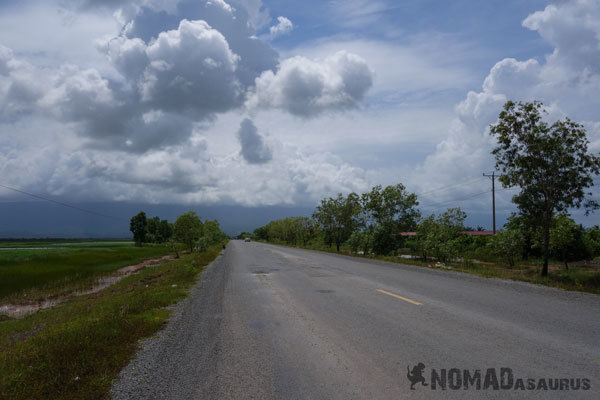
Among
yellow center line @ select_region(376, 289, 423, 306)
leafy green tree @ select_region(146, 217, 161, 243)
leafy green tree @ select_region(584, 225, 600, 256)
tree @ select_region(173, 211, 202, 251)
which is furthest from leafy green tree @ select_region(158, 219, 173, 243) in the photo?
yellow center line @ select_region(376, 289, 423, 306)

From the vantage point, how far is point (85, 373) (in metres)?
6.16

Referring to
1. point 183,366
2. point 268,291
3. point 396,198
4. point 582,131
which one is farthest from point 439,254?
point 183,366

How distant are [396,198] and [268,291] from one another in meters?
29.8

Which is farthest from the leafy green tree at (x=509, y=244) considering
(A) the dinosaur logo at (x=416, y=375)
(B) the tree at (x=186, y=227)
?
(B) the tree at (x=186, y=227)

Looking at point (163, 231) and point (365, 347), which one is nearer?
point (365, 347)

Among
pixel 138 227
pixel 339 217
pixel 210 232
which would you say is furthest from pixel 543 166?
pixel 138 227

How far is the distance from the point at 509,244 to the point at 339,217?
30.6 metres

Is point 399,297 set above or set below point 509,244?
below

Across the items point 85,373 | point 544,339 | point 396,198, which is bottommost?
point 85,373

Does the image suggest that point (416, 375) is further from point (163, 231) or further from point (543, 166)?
point (163, 231)

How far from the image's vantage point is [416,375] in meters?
5.64

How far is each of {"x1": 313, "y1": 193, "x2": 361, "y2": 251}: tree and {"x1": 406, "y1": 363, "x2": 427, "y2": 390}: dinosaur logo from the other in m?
50.6

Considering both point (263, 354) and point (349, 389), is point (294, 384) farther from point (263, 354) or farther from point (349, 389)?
point (263, 354)

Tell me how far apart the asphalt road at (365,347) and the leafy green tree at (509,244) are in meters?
19.4
